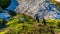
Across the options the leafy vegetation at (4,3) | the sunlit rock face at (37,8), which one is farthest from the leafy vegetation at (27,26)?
the leafy vegetation at (4,3)

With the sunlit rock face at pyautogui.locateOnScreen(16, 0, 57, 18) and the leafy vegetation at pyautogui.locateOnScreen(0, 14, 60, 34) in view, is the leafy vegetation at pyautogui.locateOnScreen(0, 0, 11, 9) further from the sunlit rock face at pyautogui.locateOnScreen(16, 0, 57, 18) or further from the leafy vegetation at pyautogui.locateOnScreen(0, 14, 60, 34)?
the leafy vegetation at pyautogui.locateOnScreen(0, 14, 60, 34)

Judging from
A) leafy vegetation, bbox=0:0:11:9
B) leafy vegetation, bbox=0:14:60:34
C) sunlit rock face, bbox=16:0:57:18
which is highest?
leafy vegetation, bbox=0:0:11:9


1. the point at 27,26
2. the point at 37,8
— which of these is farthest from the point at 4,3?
the point at 27,26

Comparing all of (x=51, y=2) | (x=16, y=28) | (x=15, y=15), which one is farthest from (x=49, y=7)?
(x=16, y=28)

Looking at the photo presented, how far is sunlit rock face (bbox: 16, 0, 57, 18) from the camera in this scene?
5.92m

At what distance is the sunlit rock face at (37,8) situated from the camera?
5922mm

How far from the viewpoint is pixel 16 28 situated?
→ 5402 mm

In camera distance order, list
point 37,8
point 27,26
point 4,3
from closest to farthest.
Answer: point 27,26, point 37,8, point 4,3

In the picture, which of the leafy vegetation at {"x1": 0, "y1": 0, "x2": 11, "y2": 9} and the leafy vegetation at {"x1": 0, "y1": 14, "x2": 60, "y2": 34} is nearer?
the leafy vegetation at {"x1": 0, "y1": 14, "x2": 60, "y2": 34}

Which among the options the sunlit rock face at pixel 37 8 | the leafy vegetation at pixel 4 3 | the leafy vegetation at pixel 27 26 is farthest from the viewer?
the leafy vegetation at pixel 4 3

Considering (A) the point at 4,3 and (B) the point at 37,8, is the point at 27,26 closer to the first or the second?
(B) the point at 37,8

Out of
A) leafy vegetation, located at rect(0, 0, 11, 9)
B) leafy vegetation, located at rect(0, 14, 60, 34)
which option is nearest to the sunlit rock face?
leafy vegetation, located at rect(0, 14, 60, 34)

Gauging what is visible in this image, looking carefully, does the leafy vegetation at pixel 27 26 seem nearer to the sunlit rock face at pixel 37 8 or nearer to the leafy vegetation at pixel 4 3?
the sunlit rock face at pixel 37 8

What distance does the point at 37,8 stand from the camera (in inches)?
235
